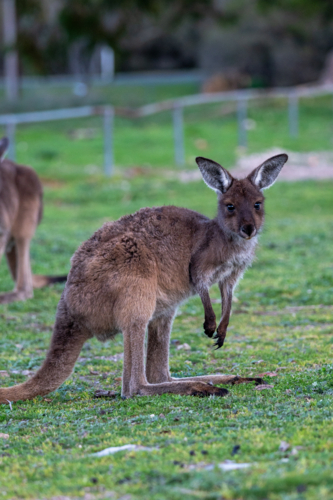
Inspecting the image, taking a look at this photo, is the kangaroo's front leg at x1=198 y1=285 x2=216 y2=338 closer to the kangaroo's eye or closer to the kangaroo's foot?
the kangaroo's eye

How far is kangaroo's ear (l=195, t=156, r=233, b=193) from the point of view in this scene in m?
4.29

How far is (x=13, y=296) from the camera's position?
6.91 metres

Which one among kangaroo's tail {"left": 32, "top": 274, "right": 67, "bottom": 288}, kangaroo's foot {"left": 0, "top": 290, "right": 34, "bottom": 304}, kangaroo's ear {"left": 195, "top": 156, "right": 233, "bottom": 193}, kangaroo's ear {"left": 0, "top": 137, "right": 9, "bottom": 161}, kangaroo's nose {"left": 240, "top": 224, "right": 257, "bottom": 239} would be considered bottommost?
A: kangaroo's foot {"left": 0, "top": 290, "right": 34, "bottom": 304}

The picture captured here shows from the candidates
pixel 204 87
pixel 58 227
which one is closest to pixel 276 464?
pixel 58 227

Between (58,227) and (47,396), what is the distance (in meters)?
6.88

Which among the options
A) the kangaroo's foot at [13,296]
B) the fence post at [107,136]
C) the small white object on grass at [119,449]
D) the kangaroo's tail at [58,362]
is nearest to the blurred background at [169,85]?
the fence post at [107,136]

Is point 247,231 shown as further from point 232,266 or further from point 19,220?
point 19,220

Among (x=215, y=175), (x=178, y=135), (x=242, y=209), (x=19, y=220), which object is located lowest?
(x=19, y=220)

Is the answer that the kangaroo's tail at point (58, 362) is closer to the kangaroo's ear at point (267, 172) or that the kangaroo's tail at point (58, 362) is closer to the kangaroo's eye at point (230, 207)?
the kangaroo's eye at point (230, 207)

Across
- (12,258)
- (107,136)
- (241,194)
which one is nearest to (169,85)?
(107,136)

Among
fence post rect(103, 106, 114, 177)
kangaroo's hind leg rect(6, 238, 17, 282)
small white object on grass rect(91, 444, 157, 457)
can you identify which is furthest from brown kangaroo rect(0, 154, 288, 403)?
fence post rect(103, 106, 114, 177)

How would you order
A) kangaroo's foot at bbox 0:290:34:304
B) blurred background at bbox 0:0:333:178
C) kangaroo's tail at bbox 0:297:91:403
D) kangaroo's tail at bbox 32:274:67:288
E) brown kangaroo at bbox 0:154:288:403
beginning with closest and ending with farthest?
brown kangaroo at bbox 0:154:288:403 < kangaroo's tail at bbox 0:297:91:403 < kangaroo's foot at bbox 0:290:34:304 < kangaroo's tail at bbox 32:274:67:288 < blurred background at bbox 0:0:333:178

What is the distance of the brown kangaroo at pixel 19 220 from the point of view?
682 centimetres

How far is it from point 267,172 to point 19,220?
3.24m
